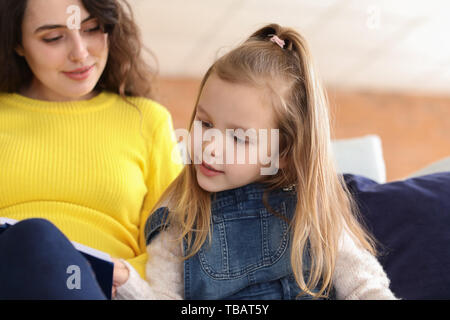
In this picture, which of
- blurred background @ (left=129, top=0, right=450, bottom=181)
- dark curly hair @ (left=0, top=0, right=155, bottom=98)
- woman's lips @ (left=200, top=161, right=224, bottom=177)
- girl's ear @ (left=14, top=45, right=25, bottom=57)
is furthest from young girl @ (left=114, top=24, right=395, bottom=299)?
blurred background @ (left=129, top=0, right=450, bottom=181)

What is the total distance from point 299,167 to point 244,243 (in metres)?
0.18

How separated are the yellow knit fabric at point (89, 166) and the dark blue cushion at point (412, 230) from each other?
47 cm

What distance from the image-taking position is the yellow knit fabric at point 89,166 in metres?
1.15

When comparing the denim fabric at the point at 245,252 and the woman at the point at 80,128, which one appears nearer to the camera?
the denim fabric at the point at 245,252

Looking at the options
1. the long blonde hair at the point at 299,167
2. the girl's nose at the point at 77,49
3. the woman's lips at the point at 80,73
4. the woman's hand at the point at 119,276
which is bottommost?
the woman's hand at the point at 119,276

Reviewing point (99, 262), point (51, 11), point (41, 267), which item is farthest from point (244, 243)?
point (51, 11)

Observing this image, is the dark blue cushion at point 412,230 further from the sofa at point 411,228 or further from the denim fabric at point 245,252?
the denim fabric at point 245,252

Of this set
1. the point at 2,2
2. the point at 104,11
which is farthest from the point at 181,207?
the point at 2,2

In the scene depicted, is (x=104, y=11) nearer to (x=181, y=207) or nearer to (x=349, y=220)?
(x=181, y=207)

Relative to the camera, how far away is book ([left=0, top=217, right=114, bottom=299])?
2.70 ft

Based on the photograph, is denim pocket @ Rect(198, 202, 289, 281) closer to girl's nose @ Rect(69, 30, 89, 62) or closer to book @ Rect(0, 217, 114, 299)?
book @ Rect(0, 217, 114, 299)

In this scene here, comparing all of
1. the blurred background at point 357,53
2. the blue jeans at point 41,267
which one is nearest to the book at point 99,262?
the blue jeans at point 41,267

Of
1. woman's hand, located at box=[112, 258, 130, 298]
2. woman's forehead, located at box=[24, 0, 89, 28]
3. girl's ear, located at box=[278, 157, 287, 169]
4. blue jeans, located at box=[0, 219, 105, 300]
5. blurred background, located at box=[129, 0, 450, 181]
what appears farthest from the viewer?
blurred background, located at box=[129, 0, 450, 181]

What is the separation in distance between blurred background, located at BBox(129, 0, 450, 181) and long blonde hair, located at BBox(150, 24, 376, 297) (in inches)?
69.5
